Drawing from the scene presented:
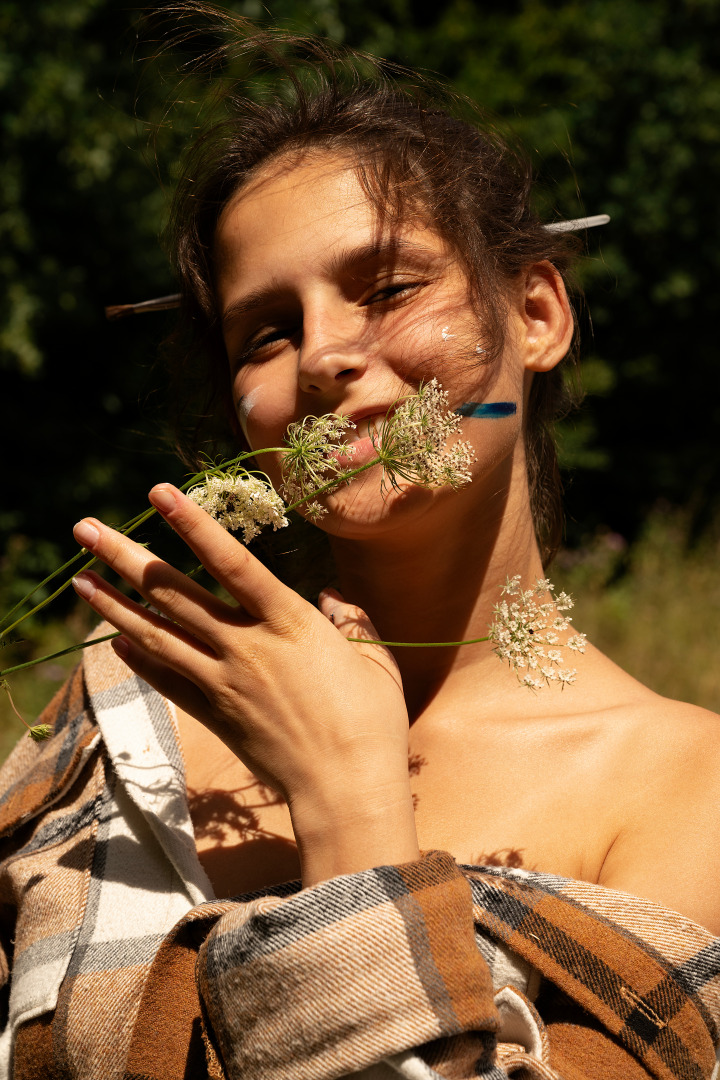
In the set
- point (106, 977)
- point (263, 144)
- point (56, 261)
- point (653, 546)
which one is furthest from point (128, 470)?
point (106, 977)

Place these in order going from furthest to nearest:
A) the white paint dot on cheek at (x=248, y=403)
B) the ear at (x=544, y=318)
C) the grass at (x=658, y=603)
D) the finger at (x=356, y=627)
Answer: the grass at (x=658, y=603) < the ear at (x=544, y=318) < the white paint dot on cheek at (x=248, y=403) < the finger at (x=356, y=627)

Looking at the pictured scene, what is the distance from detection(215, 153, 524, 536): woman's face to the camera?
5.42ft

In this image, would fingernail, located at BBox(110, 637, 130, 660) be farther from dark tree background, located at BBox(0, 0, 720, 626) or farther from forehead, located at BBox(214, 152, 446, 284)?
dark tree background, located at BBox(0, 0, 720, 626)

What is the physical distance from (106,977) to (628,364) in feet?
29.5

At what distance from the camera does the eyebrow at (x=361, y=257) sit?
1.70 metres

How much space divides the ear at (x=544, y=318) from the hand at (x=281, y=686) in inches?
35.2

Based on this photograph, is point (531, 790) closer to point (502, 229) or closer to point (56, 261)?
point (502, 229)

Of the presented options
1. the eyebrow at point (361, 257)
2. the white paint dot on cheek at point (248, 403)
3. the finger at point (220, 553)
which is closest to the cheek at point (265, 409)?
the white paint dot on cheek at point (248, 403)

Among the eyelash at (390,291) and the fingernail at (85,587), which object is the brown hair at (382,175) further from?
the fingernail at (85,587)

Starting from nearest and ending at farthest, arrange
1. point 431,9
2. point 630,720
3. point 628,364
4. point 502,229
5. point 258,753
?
point 258,753 < point 630,720 < point 502,229 < point 628,364 < point 431,9

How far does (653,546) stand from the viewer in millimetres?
8031

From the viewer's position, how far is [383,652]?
62.3 inches

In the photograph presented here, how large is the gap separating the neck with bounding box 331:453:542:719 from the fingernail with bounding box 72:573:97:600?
25.8 inches

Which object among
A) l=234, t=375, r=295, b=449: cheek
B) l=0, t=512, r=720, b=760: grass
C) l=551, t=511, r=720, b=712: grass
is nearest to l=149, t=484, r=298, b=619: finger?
l=234, t=375, r=295, b=449: cheek
